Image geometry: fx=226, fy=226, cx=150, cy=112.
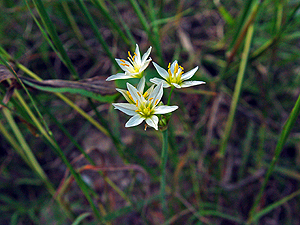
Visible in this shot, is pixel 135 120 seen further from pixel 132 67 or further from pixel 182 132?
pixel 182 132

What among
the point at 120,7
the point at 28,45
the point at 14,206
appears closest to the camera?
the point at 14,206

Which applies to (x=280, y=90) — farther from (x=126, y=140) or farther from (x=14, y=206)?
(x=14, y=206)

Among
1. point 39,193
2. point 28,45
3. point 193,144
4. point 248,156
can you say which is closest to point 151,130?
point 193,144

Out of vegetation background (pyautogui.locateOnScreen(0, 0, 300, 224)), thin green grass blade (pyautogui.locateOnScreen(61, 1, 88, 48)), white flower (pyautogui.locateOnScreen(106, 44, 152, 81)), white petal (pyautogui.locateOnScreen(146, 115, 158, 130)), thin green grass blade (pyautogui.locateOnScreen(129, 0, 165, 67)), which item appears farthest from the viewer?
thin green grass blade (pyautogui.locateOnScreen(61, 1, 88, 48))

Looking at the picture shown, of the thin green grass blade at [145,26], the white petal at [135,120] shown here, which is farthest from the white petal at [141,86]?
the thin green grass blade at [145,26]

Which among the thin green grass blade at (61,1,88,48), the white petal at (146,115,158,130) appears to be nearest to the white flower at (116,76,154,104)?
the white petal at (146,115,158,130)

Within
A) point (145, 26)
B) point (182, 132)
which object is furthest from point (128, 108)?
point (182, 132)

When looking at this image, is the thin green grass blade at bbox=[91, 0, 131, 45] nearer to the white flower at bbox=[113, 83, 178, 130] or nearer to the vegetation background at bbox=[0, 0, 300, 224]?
the vegetation background at bbox=[0, 0, 300, 224]

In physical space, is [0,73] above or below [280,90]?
above

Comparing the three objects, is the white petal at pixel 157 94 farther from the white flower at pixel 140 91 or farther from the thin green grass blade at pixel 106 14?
the thin green grass blade at pixel 106 14
